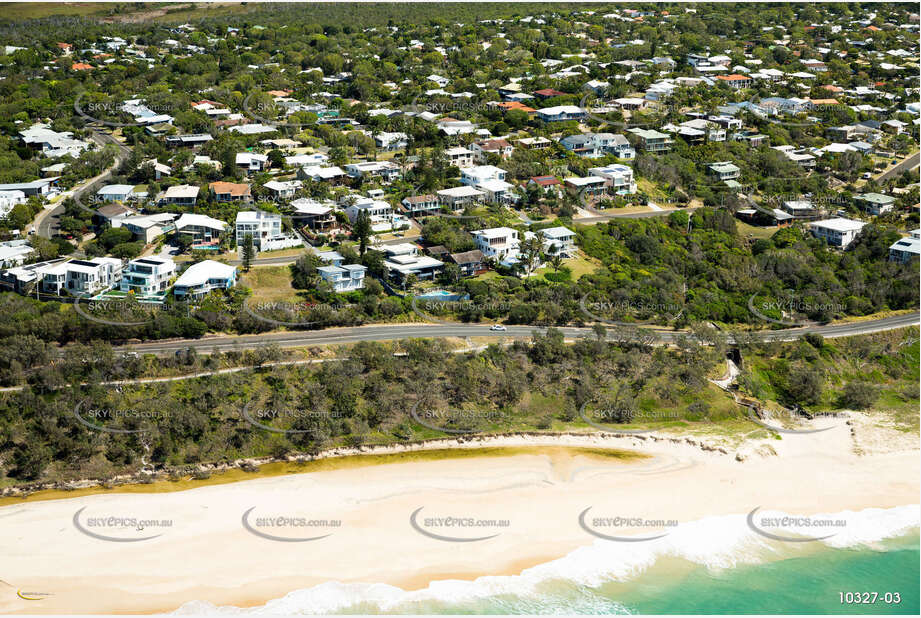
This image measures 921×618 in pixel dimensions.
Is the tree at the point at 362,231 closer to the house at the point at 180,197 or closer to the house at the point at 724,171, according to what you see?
the house at the point at 180,197

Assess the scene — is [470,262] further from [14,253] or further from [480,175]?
[14,253]

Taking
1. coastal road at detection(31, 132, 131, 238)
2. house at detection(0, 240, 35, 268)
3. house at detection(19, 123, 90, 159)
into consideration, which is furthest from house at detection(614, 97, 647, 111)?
house at detection(0, 240, 35, 268)

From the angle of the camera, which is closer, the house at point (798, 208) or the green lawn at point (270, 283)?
the green lawn at point (270, 283)

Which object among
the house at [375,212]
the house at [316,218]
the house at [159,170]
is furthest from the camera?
the house at [159,170]

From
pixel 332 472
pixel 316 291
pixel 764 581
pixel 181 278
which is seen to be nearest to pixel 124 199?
pixel 181 278

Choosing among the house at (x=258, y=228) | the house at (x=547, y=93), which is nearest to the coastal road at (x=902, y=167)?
the house at (x=547, y=93)

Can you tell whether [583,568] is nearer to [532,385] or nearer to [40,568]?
[532,385]

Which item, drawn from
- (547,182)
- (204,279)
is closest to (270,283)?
(204,279)

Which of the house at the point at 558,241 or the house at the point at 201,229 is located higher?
the house at the point at 201,229

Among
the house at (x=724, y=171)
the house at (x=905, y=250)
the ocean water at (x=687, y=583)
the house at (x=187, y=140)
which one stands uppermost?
the house at (x=187, y=140)
